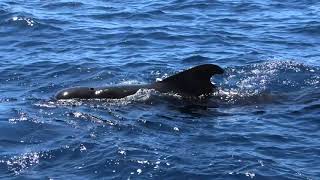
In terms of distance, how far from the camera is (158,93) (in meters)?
14.3

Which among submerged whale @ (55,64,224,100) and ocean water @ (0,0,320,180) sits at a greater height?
submerged whale @ (55,64,224,100)

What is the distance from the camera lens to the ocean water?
1059cm

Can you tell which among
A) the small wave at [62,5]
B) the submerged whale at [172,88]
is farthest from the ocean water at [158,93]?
the submerged whale at [172,88]

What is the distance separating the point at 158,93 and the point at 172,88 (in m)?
0.32

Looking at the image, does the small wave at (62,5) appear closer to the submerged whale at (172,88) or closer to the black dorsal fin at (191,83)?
the submerged whale at (172,88)

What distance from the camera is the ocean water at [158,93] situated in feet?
34.8

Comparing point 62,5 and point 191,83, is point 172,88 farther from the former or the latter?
point 62,5

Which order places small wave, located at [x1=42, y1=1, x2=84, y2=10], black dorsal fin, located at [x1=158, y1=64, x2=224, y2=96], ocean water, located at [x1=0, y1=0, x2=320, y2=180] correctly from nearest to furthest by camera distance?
ocean water, located at [x1=0, y1=0, x2=320, y2=180]
black dorsal fin, located at [x1=158, y1=64, x2=224, y2=96]
small wave, located at [x1=42, y1=1, x2=84, y2=10]

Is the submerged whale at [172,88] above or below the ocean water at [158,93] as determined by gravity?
above

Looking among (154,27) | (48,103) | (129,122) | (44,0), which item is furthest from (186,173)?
(44,0)

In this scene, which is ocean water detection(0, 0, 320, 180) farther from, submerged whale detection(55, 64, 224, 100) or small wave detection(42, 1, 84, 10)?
Result: submerged whale detection(55, 64, 224, 100)

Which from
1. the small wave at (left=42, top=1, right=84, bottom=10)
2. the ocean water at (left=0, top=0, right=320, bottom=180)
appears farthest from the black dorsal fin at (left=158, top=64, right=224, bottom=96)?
the small wave at (left=42, top=1, right=84, bottom=10)

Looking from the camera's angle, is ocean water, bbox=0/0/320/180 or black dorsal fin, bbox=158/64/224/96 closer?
ocean water, bbox=0/0/320/180

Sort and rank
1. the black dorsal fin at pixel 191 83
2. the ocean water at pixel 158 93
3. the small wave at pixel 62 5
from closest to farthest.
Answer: the ocean water at pixel 158 93 < the black dorsal fin at pixel 191 83 < the small wave at pixel 62 5
